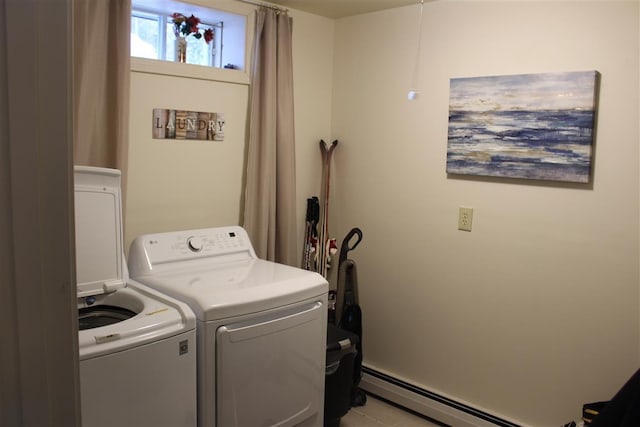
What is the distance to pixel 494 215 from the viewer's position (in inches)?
111

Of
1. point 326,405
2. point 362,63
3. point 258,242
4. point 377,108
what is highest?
point 362,63

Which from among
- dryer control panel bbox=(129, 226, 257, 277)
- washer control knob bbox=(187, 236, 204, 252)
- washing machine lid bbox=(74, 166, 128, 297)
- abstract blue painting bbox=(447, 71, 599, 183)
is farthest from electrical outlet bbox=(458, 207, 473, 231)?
washing machine lid bbox=(74, 166, 128, 297)

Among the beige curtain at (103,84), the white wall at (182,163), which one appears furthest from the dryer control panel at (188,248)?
the beige curtain at (103,84)

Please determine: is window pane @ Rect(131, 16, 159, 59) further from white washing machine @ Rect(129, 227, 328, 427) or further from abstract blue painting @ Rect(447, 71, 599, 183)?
abstract blue painting @ Rect(447, 71, 599, 183)

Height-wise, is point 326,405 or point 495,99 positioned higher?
point 495,99

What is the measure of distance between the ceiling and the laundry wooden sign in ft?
2.61

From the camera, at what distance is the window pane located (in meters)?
2.88

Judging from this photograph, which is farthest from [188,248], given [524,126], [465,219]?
[524,126]

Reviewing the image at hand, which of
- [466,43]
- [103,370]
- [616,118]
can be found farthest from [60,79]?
[466,43]

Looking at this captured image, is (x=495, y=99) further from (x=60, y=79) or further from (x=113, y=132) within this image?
(x=60, y=79)

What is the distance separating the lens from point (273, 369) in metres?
2.23

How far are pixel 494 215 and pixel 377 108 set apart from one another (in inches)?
38.7

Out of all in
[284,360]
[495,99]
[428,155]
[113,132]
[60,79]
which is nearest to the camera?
[60,79]

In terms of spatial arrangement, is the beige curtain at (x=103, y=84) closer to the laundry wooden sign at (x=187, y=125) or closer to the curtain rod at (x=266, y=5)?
the laundry wooden sign at (x=187, y=125)
